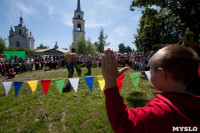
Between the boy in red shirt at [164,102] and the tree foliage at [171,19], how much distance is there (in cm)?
1316

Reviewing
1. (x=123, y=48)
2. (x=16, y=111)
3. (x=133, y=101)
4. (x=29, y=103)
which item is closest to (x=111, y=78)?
(x=133, y=101)

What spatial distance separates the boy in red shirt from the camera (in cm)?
71

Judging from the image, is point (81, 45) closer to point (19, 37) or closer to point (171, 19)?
point (171, 19)

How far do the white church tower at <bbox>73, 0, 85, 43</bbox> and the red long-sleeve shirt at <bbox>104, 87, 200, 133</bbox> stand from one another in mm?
63279

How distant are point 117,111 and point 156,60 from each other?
55 cm

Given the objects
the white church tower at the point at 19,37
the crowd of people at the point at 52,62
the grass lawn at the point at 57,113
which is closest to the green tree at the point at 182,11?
the crowd of people at the point at 52,62

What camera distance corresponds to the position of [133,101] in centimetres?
420

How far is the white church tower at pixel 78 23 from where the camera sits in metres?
60.5

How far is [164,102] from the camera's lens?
79 cm

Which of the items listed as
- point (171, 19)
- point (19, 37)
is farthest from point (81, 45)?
point (19, 37)

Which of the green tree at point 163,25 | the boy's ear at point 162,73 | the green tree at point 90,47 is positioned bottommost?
the boy's ear at point 162,73

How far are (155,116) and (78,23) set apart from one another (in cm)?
6763

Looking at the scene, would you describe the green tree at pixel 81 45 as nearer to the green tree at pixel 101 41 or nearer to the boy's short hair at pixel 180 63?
the green tree at pixel 101 41

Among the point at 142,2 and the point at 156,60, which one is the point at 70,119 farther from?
the point at 142,2
